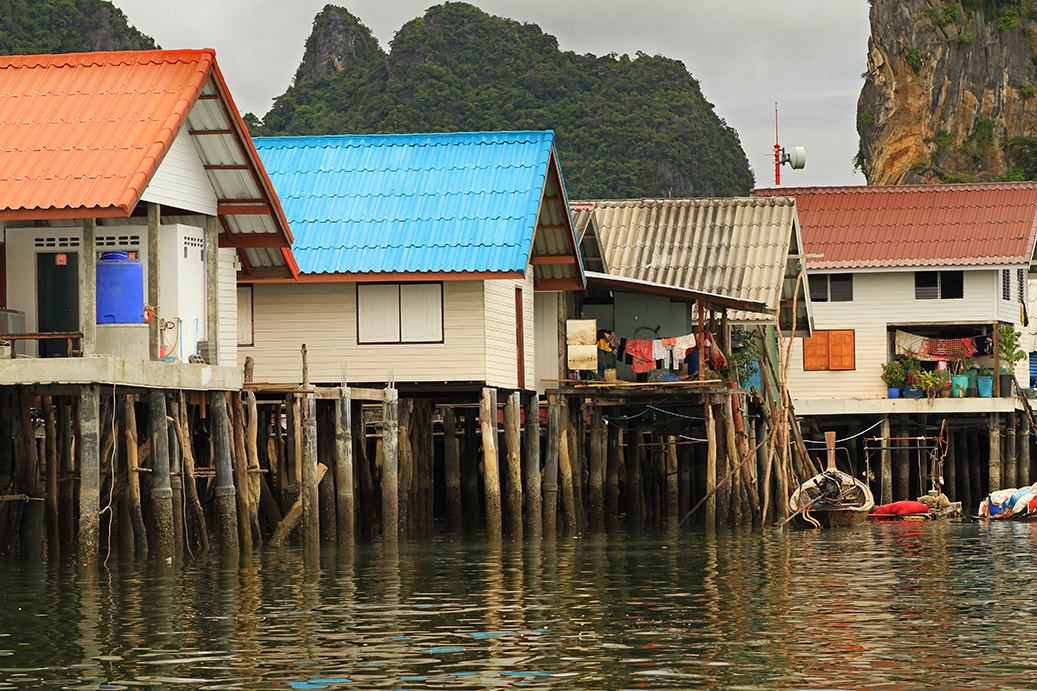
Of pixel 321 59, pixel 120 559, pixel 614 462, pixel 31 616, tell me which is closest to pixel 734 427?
pixel 614 462

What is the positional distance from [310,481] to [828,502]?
12845 millimetres

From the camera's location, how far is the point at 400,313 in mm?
31312

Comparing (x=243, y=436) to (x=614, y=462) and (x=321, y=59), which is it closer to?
(x=614, y=462)

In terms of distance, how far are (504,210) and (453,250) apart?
1342mm

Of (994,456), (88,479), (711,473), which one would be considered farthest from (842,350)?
(88,479)

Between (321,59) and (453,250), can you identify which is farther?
(321,59)

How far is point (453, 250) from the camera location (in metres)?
30.6

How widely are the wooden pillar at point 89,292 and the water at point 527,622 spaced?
306cm

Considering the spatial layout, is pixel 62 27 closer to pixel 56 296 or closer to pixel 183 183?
pixel 183 183

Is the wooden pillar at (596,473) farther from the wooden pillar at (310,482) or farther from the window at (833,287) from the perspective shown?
the window at (833,287)

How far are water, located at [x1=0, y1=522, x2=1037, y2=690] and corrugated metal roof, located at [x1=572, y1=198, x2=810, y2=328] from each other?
12120mm

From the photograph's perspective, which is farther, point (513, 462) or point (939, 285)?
point (939, 285)

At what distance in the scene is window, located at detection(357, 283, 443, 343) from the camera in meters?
31.2

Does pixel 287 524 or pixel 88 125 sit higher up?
pixel 88 125
